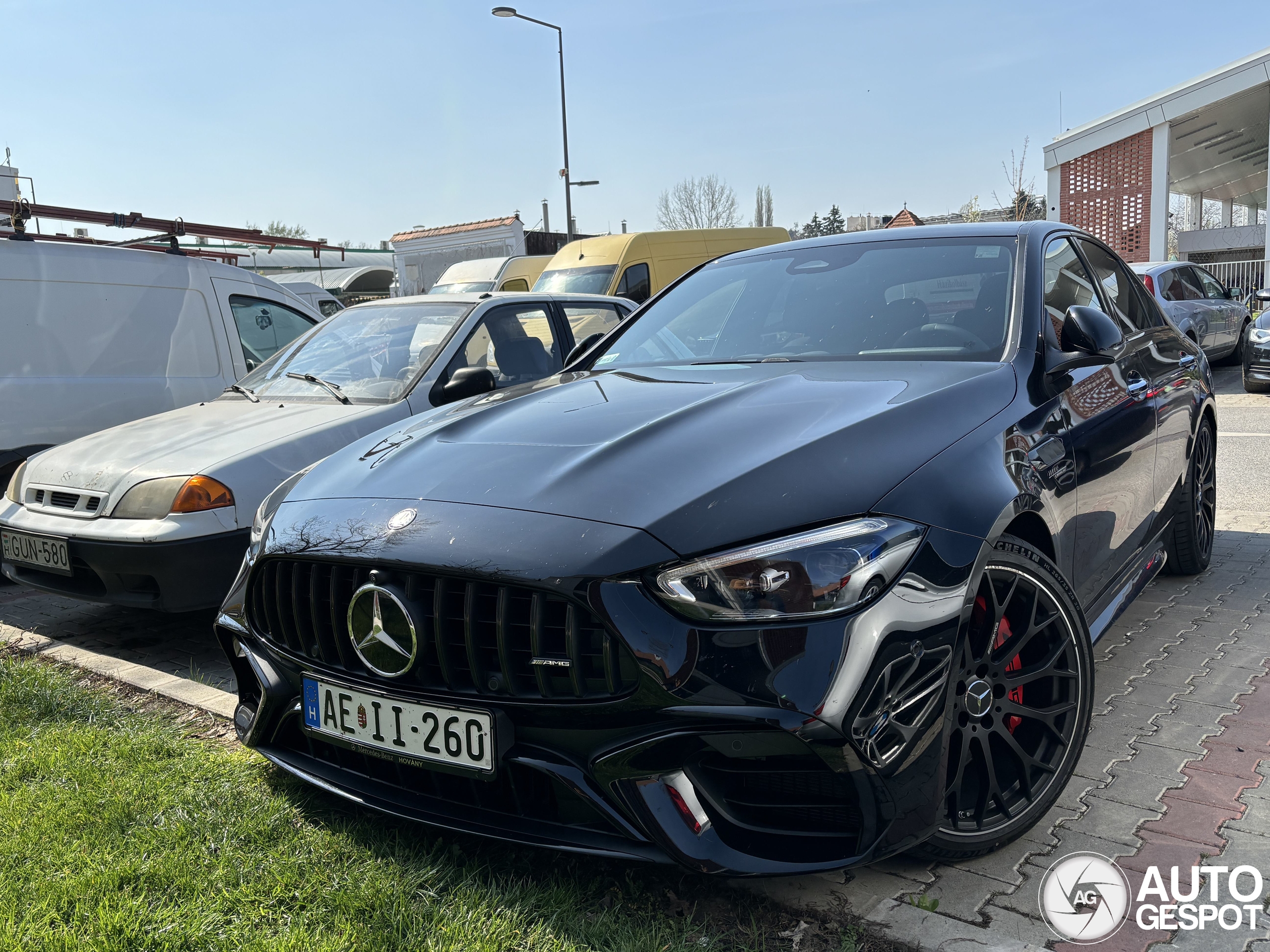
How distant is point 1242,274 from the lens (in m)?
26.1

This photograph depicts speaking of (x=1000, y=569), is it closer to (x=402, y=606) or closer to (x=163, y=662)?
(x=402, y=606)

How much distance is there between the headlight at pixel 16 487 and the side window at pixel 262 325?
1.77 m

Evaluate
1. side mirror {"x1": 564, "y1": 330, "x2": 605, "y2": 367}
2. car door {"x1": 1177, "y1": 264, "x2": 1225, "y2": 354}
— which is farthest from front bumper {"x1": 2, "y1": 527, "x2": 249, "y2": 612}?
car door {"x1": 1177, "y1": 264, "x2": 1225, "y2": 354}

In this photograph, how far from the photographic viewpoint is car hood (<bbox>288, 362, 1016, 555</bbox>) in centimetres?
210

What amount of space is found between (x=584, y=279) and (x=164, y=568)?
11.1 meters

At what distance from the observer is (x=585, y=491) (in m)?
2.20

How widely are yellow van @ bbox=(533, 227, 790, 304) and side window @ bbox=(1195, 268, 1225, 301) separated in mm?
5787

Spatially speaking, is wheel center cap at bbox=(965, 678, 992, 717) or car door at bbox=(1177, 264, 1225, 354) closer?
wheel center cap at bbox=(965, 678, 992, 717)

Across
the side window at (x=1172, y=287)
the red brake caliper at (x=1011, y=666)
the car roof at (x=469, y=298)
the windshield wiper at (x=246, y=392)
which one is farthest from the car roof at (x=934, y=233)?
the side window at (x=1172, y=287)

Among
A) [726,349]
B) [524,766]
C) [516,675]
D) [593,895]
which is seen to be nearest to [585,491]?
[516,675]

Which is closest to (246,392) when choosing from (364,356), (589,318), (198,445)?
(364,356)

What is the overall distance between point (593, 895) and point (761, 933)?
0.40m

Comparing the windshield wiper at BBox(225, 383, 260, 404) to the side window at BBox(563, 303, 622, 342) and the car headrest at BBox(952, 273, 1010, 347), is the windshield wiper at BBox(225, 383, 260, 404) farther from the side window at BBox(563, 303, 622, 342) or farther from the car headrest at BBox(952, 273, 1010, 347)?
the car headrest at BBox(952, 273, 1010, 347)

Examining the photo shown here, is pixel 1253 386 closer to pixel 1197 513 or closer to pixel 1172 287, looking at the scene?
pixel 1172 287
